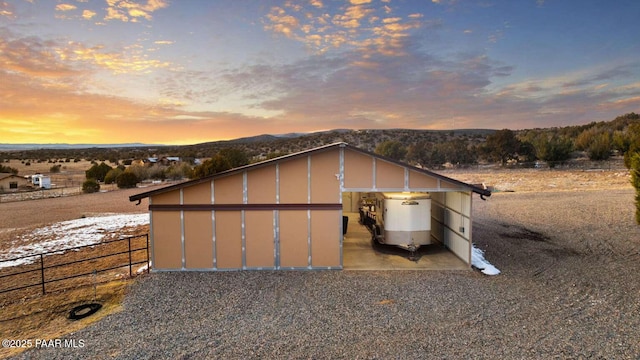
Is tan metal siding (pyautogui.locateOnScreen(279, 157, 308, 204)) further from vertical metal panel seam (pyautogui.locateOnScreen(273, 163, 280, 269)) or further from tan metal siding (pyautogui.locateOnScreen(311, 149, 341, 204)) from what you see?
tan metal siding (pyautogui.locateOnScreen(311, 149, 341, 204))

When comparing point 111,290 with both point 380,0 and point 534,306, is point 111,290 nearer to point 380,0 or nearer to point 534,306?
point 534,306

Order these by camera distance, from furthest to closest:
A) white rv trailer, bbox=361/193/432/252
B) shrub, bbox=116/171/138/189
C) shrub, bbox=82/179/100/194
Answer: shrub, bbox=116/171/138/189 → shrub, bbox=82/179/100/194 → white rv trailer, bbox=361/193/432/252

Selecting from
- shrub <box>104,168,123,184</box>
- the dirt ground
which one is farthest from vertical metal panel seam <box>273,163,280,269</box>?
shrub <box>104,168,123,184</box>

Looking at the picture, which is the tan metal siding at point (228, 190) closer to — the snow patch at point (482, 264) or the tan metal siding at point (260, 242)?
the tan metal siding at point (260, 242)

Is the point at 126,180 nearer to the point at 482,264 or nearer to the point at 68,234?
the point at 68,234

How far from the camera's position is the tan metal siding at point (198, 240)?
33.3 feet

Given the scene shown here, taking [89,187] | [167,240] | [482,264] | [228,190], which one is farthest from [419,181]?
[89,187]

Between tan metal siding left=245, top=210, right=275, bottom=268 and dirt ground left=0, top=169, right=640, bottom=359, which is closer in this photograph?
dirt ground left=0, top=169, right=640, bottom=359

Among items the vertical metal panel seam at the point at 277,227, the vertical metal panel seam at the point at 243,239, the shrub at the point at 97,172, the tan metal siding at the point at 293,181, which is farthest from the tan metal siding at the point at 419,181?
the shrub at the point at 97,172

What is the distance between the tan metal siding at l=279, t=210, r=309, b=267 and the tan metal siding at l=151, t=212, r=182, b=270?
288cm

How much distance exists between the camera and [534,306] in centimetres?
770

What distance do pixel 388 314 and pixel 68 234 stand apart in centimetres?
1532

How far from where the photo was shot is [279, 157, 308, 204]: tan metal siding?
10164 millimetres

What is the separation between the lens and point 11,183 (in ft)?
115
